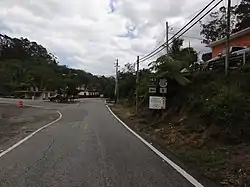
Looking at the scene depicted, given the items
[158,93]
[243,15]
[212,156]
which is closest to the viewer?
[212,156]

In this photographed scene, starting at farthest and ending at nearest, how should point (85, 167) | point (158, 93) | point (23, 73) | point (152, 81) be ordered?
point (23, 73) → point (152, 81) → point (158, 93) → point (85, 167)

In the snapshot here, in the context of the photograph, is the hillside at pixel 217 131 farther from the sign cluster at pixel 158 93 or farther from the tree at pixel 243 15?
the tree at pixel 243 15

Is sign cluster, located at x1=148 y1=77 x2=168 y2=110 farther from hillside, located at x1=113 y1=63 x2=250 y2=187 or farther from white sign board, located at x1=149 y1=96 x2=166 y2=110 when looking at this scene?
hillside, located at x1=113 y1=63 x2=250 y2=187

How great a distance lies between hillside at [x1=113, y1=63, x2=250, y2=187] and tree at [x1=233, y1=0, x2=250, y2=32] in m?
31.1

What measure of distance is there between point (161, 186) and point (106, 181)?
1036 millimetres

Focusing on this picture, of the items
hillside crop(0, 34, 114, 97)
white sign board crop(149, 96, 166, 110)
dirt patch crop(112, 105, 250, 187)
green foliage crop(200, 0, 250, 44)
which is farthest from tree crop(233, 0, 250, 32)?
hillside crop(0, 34, 114, 97)

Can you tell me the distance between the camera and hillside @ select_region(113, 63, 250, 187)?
838 centimetres

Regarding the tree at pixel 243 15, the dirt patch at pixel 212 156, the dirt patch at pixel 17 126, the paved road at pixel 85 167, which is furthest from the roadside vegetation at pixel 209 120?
the tree at pixel 243 15

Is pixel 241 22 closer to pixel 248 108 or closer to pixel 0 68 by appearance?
pixel 248 108

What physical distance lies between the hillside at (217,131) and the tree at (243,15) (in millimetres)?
31107

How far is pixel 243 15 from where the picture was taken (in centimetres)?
5016

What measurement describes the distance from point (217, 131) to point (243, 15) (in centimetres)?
4178

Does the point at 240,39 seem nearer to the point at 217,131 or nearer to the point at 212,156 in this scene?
the point at 217,131

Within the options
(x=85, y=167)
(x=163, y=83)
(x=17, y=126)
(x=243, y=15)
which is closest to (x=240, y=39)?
(x=243, y=15)
